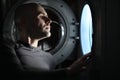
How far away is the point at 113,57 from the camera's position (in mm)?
1168

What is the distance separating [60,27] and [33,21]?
1.39ft

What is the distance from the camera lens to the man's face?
176 cm

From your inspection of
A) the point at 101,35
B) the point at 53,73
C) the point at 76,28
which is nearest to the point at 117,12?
the point at 101,35

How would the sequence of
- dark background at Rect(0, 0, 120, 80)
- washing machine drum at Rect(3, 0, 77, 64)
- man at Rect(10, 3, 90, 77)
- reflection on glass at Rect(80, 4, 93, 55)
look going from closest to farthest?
dark background at Rect(0, 0, 120, 80)
reflection on glass at Rect(80, 4, 93, 55)
man at Rect(10, 3, 90, 77)
washing machine drum at Rect(3, 0, 77, 64)

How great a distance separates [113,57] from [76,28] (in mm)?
983

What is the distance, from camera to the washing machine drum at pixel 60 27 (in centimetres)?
214

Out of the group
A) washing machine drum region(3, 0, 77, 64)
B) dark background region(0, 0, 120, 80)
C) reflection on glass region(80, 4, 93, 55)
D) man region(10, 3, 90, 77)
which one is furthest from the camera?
washing machine drum region(3, 0, 77, 64)

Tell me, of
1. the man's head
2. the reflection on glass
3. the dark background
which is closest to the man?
the man's head

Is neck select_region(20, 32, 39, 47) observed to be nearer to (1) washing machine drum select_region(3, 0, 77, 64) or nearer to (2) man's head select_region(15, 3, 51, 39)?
(2) man's head select_region(15, 3, 51, 39)

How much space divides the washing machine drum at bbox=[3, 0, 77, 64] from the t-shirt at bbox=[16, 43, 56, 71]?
29 cm

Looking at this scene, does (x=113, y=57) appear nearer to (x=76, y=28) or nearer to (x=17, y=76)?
(x=17, y=76)

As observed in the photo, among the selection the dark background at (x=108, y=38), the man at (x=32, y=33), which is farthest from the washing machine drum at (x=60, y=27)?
the dark background at (x=108, y=38)

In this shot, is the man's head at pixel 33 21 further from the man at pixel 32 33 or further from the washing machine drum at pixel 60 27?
the washing machine drum at pixel 60 27

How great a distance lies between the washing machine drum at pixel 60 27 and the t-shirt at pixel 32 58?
0.96 ft
